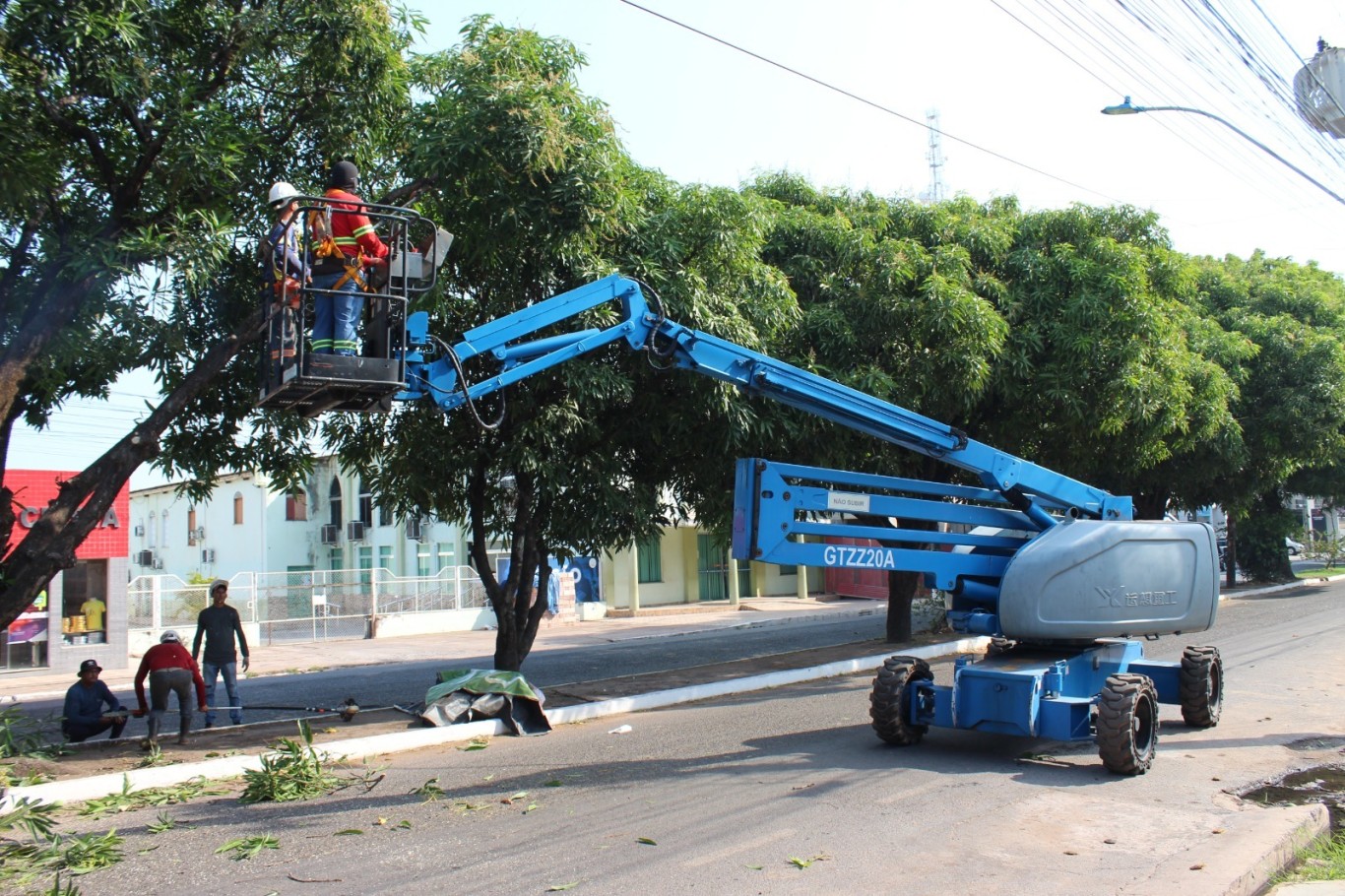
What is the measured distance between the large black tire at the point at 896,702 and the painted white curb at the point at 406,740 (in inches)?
75.2

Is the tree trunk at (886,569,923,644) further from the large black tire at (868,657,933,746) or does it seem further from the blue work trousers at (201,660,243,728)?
the blue work trousers at (201,660,243,728)

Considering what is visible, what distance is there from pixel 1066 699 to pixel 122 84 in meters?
9.61

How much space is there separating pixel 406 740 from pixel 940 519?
18.9 feet

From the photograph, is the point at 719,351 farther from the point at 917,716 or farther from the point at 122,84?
the point at 122,84

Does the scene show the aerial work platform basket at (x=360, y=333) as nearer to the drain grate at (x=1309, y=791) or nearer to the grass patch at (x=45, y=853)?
the grass patch at (x=45, y=853)

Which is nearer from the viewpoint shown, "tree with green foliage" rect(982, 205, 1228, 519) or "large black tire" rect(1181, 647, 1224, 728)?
"large black tire" rect(1181, 647, 1224, 728)

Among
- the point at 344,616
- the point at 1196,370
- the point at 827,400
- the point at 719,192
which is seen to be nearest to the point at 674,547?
the point at 344,616

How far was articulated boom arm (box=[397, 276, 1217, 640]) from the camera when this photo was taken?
28.9 feet

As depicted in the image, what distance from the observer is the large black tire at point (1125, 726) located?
8352mm

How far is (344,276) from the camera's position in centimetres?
643

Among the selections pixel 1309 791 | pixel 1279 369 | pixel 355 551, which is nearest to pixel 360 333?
pixel 1309 791

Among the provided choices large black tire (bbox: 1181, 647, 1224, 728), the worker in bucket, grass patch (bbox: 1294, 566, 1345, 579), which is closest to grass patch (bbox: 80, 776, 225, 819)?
the worker in bucket

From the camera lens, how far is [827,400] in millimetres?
9523

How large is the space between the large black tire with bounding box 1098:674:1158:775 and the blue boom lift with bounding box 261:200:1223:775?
0.05 feet
